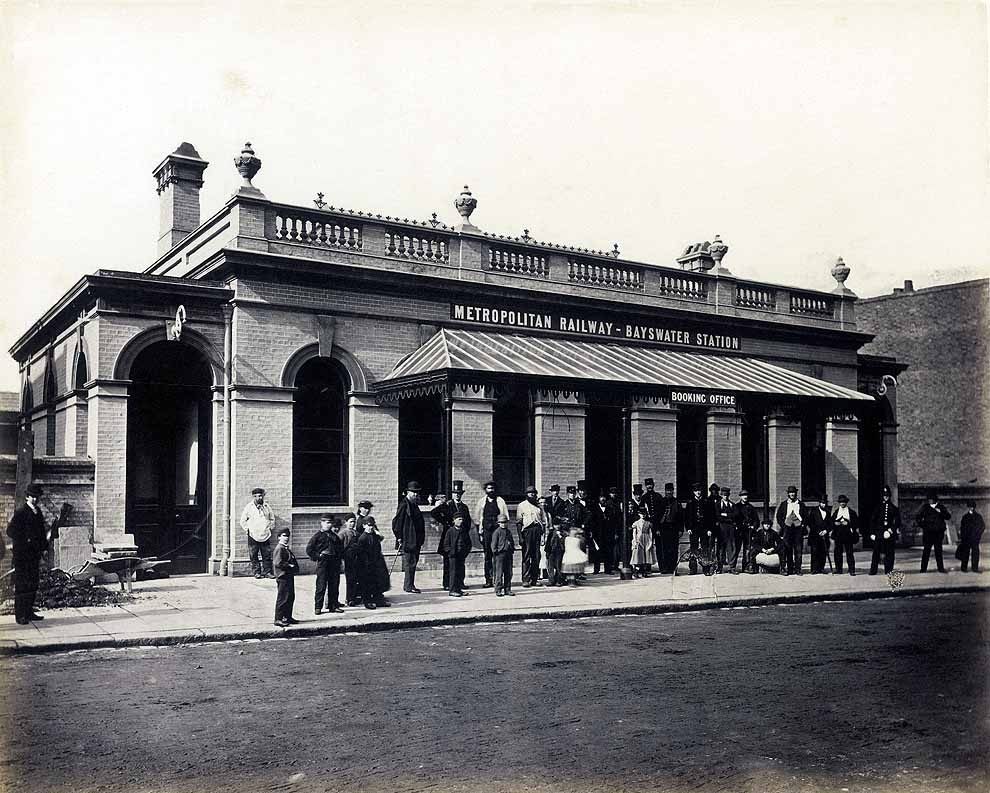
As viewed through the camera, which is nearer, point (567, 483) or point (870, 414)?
point (567, 483)

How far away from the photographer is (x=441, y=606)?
12992mm

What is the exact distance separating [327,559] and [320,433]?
5106mm

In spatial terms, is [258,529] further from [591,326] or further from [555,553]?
[591,326]

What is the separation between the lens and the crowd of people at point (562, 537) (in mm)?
12812

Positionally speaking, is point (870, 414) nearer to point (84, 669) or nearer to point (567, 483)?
point (567, 483)

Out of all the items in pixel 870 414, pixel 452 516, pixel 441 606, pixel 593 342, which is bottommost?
pixel 441 606

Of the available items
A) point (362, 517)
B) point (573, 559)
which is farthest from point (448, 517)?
point (573, 559)

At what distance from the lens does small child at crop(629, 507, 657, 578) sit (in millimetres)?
16844

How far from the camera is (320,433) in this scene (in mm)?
17156

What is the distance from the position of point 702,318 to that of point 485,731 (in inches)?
665

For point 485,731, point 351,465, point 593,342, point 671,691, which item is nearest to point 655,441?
point 593,342

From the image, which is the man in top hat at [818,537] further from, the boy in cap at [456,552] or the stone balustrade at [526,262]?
the boy in cap at [456,552]

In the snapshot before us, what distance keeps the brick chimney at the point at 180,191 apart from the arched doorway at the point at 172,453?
460 centimetres

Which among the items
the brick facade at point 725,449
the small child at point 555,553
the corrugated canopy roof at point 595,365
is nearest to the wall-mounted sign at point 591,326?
the corrugated canopy roof at point 595,365
